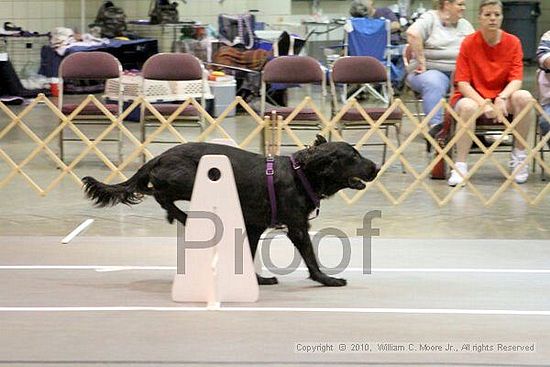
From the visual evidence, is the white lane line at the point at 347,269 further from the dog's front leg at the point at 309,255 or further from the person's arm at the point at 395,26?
the person's arm at the point at 395,26

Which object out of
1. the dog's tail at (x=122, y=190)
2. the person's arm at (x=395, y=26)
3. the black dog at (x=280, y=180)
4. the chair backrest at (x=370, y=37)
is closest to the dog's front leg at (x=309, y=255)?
the black dog at (x=280, y=180)

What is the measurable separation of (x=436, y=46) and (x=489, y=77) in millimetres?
929

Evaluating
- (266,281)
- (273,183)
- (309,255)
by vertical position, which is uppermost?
(273,183)

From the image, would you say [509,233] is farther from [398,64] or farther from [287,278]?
[398,64]

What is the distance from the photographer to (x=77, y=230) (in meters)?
6.07

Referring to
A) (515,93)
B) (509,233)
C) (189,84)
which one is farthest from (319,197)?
(189,84)

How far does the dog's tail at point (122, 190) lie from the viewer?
16.1 feet

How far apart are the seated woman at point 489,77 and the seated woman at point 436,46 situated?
643mm

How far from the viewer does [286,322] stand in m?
4.16

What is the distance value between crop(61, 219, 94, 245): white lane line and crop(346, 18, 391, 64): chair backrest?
6.10 metres

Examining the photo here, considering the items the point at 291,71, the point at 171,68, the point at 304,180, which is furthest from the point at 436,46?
the point at 304,180

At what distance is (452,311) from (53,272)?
1.90 m

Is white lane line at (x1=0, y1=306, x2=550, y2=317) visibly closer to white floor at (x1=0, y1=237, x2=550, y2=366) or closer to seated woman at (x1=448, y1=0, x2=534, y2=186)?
white floor at (x1=0, y1=237, x2=550, y2=366)

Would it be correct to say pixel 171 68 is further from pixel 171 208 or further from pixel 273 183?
pixel 273 183
